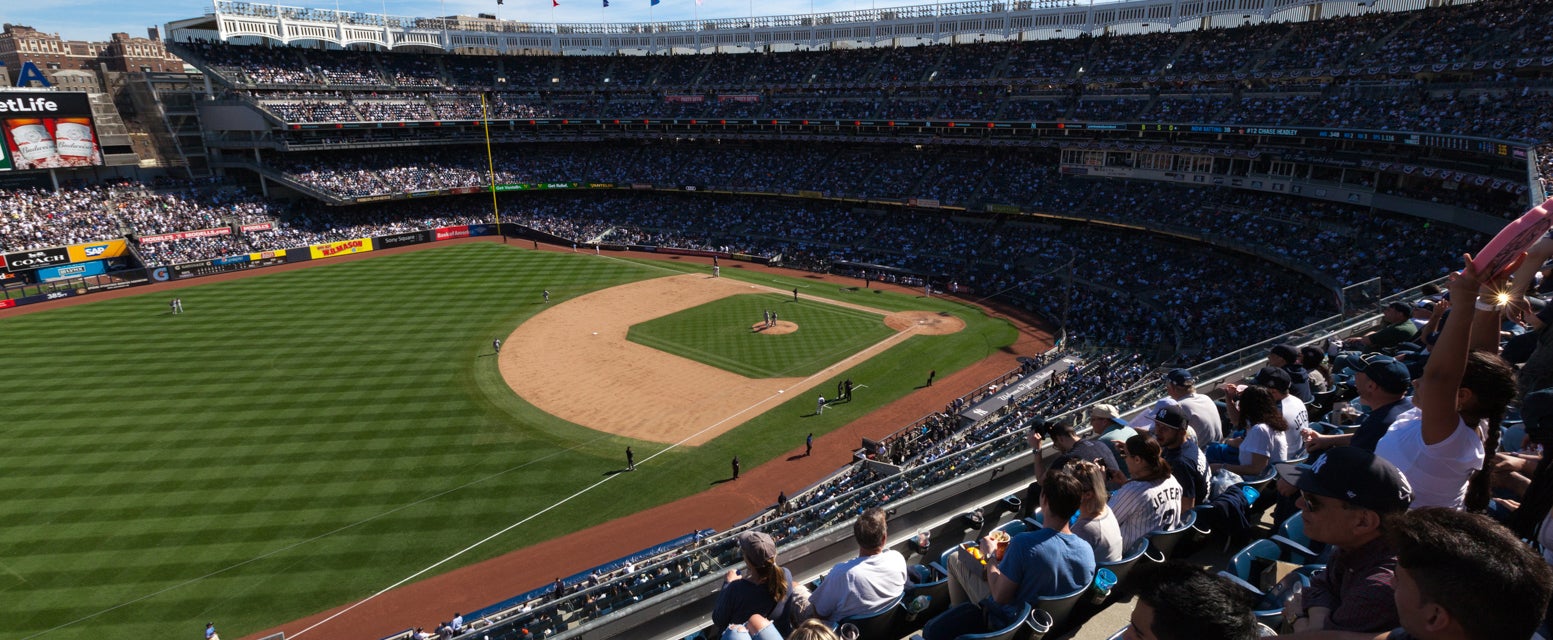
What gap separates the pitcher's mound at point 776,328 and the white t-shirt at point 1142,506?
32.5 meters

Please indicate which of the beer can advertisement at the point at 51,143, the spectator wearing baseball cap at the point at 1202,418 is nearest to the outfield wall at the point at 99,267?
the beer can advertisement at the point at 51,143

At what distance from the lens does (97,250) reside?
48.2 meters

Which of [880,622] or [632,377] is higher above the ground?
[880,622]

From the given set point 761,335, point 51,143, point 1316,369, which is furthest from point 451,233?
point 1316,369

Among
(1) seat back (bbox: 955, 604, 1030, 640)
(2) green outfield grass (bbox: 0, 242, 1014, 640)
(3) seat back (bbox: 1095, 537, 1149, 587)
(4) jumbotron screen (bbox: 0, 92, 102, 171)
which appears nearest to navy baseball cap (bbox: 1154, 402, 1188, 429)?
(3) seat back (bbox: 1095, 537, 1149, 587)

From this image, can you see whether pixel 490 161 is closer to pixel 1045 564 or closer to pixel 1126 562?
pixel 1126 562

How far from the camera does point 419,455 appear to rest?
2512cm

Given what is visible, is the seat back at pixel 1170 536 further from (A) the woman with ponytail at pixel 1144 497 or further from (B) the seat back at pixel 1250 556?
(B) the seat back at pixel 1250 556

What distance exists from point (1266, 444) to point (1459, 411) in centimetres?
257

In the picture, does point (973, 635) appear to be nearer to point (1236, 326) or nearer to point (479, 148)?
point (1236, 326)

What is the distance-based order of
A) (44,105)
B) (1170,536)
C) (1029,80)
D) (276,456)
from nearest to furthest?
(1170,536) → (276,456) → (44,105) → (1029,80)

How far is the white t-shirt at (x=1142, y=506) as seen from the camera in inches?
246

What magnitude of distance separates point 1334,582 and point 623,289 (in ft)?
150

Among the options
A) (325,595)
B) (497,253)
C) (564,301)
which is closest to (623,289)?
(564,301)
